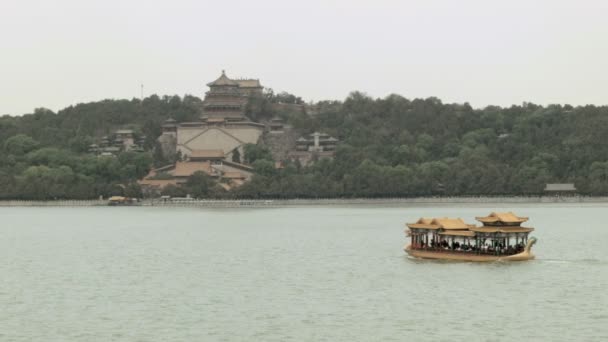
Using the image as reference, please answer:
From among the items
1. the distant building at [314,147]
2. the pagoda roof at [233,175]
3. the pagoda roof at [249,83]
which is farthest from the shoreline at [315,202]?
the pagoda roof at [249,83]

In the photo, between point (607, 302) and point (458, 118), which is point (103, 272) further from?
point (458, 118)

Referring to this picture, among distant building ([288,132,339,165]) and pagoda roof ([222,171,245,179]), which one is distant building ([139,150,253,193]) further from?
distant building ([288,132,339,165])

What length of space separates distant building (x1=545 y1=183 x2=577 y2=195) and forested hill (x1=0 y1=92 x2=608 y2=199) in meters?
1.06

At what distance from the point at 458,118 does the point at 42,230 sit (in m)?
89.6

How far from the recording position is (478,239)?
58062 millimetres

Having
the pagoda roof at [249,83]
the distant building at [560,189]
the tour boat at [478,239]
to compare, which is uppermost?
the pagoda roof at [249,83]

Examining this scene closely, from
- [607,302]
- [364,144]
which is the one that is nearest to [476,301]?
[607,302]

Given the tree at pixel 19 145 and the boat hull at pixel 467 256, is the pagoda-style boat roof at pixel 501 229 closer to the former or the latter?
the boat hull at pixel 467 256

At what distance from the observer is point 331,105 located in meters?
186

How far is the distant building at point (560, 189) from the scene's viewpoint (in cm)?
13350

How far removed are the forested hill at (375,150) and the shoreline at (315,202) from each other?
920 millimetres

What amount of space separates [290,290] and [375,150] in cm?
11080

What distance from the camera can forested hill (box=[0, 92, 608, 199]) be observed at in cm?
13725

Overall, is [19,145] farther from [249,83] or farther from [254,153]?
[249,83]
